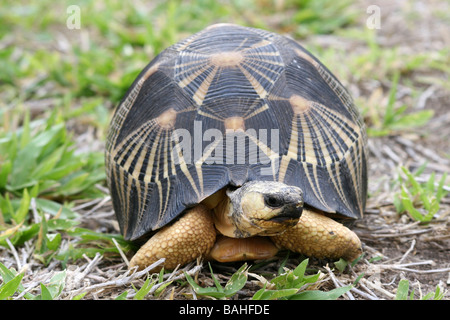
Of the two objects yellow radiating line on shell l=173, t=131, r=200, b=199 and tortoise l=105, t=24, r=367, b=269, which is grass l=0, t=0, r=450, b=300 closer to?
tortoise l=105, t=24, r=367, b=269

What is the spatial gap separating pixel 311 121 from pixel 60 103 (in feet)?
9.06

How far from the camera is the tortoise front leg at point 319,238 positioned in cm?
239

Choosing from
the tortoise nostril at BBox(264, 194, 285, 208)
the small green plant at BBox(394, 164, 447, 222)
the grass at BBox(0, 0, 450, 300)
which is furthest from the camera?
the small green plant at BBox(394, 164, 447, 222)

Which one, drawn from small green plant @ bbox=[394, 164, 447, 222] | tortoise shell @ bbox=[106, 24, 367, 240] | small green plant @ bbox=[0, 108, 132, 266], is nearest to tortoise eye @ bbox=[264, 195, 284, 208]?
tortoise shell @ bbox=[106, 24, 367, 240]

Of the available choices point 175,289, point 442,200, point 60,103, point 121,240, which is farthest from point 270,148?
point 60,103

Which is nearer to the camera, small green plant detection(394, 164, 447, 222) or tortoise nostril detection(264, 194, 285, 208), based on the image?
tortoise nostril detection(264, 194, 285, 208)

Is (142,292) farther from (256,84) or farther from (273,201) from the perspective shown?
(256,84)

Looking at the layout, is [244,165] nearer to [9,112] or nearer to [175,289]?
[175,289]

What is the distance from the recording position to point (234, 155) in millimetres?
2391

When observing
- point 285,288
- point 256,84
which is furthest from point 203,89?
point 285,288

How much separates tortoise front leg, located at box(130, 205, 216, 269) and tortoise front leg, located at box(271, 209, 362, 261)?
1.04ft

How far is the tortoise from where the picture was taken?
2.38 metres

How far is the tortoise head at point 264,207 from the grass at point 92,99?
0.24 meters

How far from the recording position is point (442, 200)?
324 centimetres
